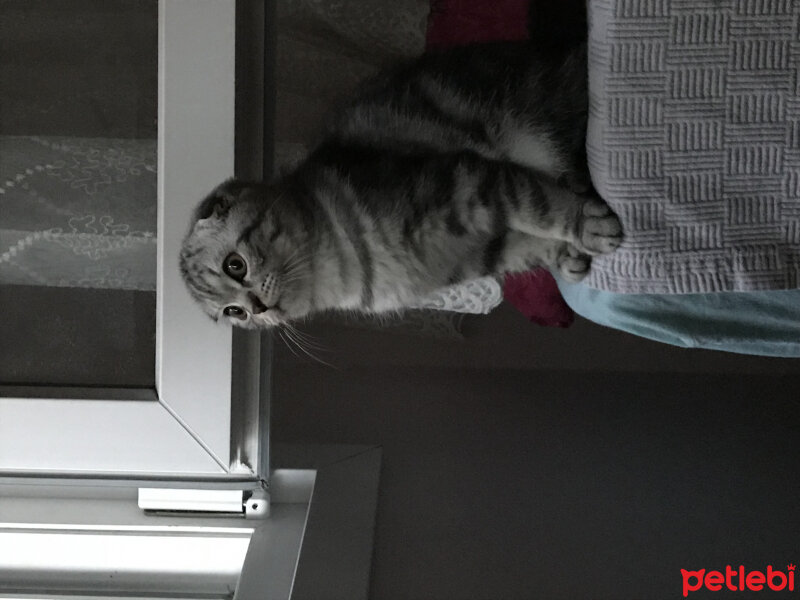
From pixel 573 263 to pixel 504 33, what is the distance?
52 cm

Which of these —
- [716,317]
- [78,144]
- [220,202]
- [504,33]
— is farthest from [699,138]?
[78,144]

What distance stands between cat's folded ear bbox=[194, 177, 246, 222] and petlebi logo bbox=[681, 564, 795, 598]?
91 cm

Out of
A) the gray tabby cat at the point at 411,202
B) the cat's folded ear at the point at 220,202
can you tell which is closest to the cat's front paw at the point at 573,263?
the gray tabby cat at the point at 411,202

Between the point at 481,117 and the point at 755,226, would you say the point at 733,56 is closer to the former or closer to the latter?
the point at 755,226

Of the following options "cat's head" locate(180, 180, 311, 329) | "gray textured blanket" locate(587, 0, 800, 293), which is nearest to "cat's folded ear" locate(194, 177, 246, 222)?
"cat's head" locate(180, 180, 311, 329)

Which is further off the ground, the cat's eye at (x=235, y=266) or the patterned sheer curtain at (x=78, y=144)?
the patterned sheer curtain at (x=78, y=144)

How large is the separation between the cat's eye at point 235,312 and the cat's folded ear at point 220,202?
134 mm

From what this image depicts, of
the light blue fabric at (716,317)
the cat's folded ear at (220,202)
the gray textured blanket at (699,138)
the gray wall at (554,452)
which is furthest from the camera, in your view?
the gray wall at (554,452)

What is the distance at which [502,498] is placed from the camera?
1300 millimetres

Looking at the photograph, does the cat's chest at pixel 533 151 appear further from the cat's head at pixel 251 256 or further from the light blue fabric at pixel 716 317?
the cat's head at pixel 251 256

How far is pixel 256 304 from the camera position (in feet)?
3.44

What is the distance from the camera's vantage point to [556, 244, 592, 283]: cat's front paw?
3.21ft

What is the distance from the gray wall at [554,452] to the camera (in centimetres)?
119

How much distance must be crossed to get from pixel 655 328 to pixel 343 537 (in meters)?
0.60
